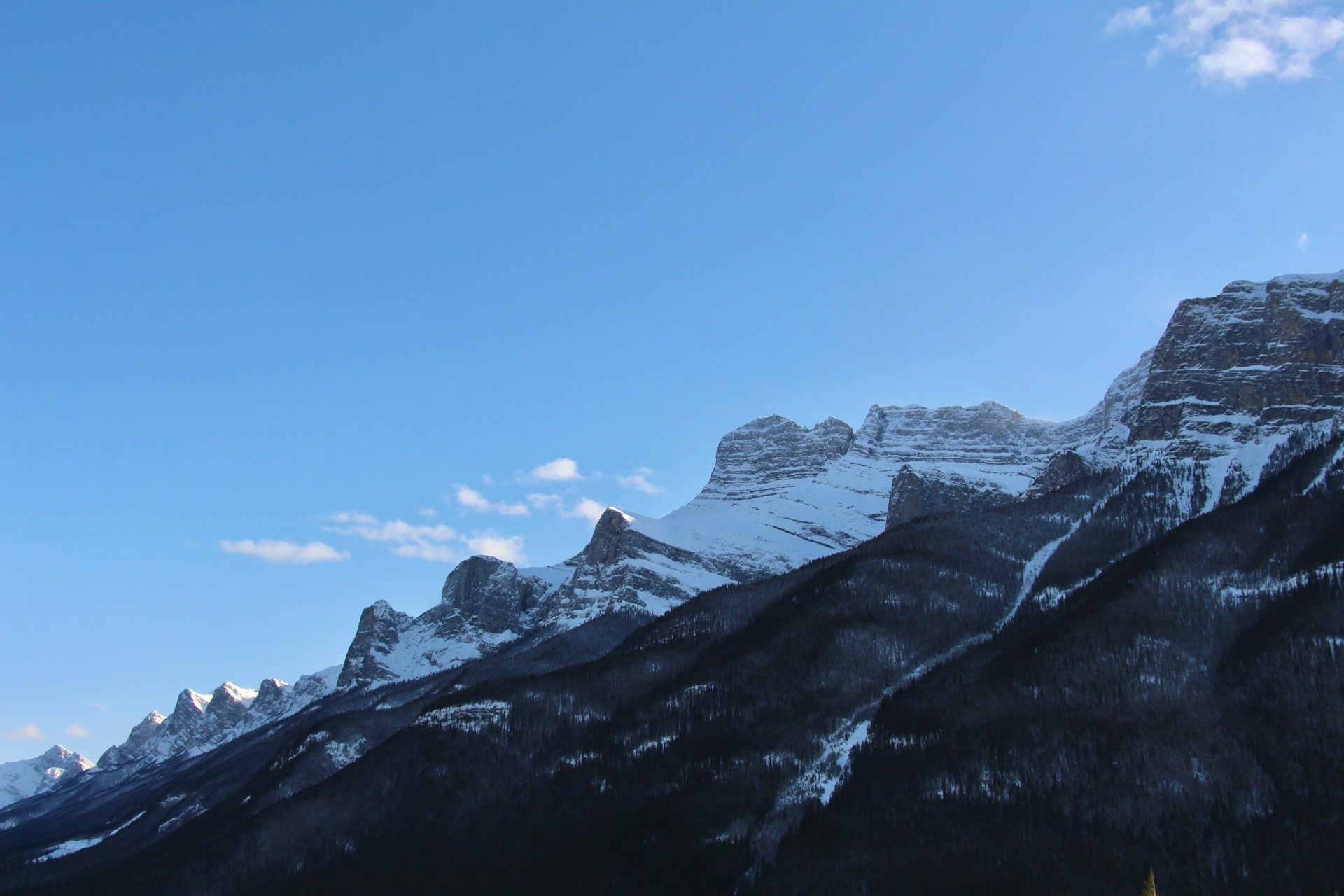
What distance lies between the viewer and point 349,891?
157875mm

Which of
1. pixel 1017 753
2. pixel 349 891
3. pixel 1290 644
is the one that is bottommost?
pixel 349 891

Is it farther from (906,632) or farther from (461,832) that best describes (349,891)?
(906,632)

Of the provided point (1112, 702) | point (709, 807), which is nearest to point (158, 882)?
point (709, 807)

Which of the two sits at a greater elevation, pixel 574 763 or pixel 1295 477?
pixel 1295 477

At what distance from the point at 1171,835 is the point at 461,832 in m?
103

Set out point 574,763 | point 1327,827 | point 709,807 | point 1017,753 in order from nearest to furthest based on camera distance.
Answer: point 1327,827
point 1017,753
point 709,807
point 574,763

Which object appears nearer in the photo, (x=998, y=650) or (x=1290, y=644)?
(x=1290, y=644)

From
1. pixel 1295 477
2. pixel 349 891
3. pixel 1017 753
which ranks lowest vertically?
pixel 349 891

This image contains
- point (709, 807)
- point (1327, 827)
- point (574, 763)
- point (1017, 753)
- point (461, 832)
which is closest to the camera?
point (1327, 827)

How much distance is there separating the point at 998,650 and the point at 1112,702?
32.1 metres

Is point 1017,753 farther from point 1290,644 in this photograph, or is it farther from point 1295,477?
point 1295,477

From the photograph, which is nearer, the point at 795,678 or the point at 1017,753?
the point at 1017,753

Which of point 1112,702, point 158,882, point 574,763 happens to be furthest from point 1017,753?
point 158,882

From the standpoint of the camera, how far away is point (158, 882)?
193 m
